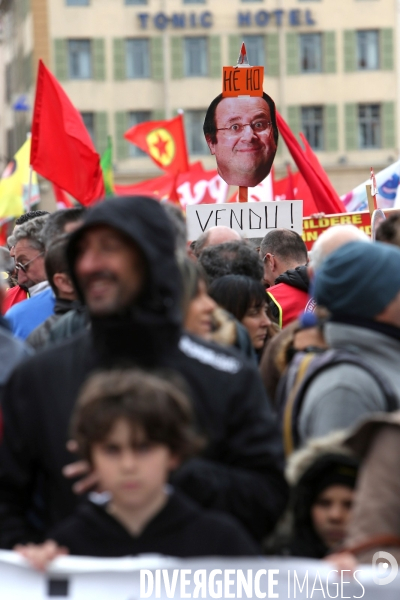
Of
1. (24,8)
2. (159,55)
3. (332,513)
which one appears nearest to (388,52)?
(159,55)

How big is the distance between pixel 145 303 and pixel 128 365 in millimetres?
165

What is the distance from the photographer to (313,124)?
44.0m

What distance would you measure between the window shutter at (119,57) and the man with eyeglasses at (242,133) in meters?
35.7

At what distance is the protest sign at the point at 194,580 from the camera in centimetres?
269

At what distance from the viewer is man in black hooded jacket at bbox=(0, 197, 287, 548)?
302cm

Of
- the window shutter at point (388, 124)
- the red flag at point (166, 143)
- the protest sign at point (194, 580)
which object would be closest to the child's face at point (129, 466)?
the protest sign at point (194, 580)

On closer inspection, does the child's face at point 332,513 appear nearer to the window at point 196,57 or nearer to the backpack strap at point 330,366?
the backpack strap at point 330,366

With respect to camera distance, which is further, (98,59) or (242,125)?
(98,59)

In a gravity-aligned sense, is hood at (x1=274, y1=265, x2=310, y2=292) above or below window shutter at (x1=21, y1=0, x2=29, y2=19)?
below

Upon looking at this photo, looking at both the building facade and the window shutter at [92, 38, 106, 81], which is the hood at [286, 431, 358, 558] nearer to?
the building facade

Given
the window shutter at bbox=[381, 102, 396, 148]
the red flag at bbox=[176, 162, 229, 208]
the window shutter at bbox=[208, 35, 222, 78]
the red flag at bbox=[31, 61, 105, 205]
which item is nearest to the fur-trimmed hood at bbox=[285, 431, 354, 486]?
the red flag at bbox=[31, 61, 105, 205]

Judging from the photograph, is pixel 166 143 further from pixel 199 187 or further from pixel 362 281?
pixel 362 281

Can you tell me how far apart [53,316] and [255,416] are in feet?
7.34

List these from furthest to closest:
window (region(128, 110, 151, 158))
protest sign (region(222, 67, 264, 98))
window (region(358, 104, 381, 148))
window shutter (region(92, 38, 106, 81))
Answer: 1. window (region(358, 104, 381, 148))
2. window (region(128, 110, 151, 158))
3. window shutter (region(92, 38, 106, 81))
4. protest sign (region(222, 67, 264, 98))
